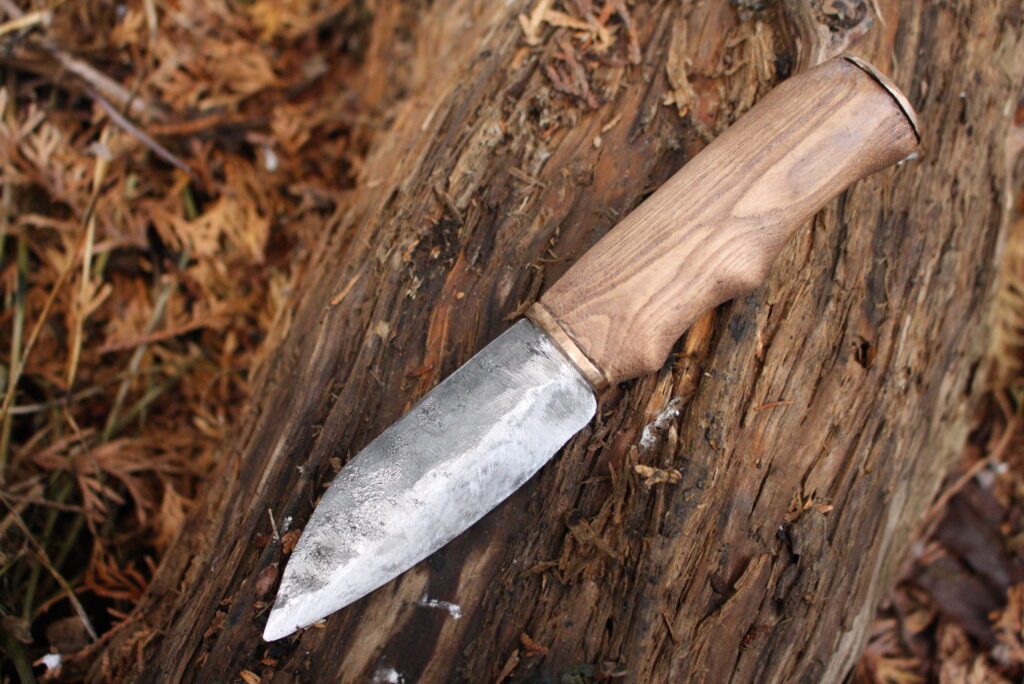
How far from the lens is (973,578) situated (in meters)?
2.62

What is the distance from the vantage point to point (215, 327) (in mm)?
2715

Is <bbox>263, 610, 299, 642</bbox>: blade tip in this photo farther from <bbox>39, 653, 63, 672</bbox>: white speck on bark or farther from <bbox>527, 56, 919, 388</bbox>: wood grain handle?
<bbox>527, 56, 919, 388</bbox>: wood grain handle

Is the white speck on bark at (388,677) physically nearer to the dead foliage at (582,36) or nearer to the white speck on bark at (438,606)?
the white speck on bark at (438,606)

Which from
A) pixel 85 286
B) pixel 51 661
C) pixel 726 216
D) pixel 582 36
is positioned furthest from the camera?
pixel 85 286

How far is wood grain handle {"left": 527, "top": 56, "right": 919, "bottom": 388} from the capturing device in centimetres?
166

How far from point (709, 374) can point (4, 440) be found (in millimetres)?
2529

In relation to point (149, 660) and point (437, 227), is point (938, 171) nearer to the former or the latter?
point (437, 227)

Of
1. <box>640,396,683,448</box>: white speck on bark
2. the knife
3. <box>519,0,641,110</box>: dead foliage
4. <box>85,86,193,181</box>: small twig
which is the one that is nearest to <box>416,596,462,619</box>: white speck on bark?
the knife

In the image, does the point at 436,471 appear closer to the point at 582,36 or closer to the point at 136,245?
the point at 582,36

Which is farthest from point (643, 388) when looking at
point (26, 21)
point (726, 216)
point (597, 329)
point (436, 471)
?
point (26, 21)

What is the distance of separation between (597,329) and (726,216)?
0.45 m

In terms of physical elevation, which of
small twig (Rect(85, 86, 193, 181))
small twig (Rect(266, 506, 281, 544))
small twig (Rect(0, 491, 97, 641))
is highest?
small twig (Rect(85, 86, 193, 181))

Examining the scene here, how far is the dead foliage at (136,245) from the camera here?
2.43 m

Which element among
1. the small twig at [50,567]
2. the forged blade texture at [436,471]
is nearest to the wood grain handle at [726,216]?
the forged blade texture at [436,471]
